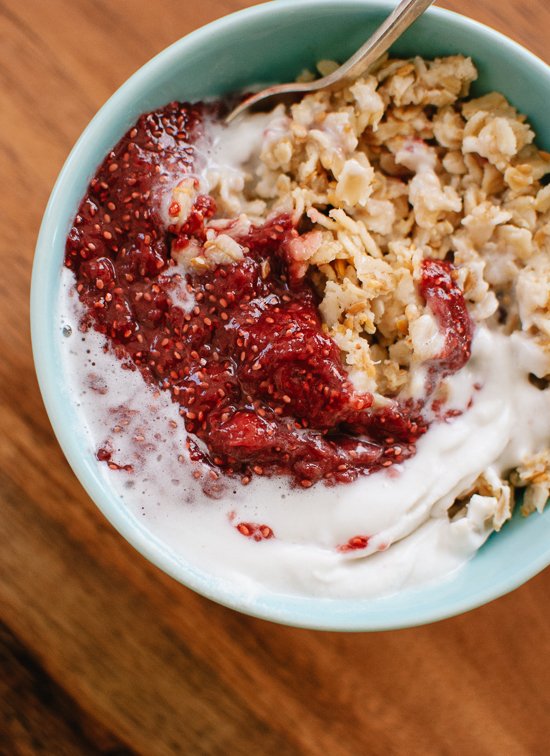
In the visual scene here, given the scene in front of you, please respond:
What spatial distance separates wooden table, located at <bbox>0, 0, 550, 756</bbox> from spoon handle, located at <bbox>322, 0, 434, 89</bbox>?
0.31 metres

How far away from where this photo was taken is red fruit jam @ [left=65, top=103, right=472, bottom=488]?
1239 mm

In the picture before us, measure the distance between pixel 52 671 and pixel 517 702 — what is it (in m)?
0.93

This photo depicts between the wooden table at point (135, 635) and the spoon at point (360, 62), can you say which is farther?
the wooden table at point (135, 635)

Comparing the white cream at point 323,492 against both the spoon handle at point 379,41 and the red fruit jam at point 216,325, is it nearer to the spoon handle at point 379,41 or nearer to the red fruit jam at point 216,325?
the red fruit jam at point 216,325

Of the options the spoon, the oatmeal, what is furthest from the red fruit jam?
the spoon

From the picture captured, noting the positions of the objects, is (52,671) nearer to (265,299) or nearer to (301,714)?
(301,714)

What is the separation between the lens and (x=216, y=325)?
1.27 m

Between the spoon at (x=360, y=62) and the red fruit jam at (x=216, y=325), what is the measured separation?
0.20 meters

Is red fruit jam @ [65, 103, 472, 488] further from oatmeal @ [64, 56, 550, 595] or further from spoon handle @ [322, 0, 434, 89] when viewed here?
spoon handle @ [322, 0, 434, 89]

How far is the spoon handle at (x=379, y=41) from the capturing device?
3.88 feet

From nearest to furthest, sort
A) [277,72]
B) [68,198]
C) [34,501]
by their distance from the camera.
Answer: [68,198], [277,72], [34,501]

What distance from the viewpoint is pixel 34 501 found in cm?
147

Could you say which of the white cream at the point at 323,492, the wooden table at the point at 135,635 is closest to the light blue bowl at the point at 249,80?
the white cream at the point at 323,492

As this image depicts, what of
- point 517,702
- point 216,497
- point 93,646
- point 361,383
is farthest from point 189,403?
point 517,702
